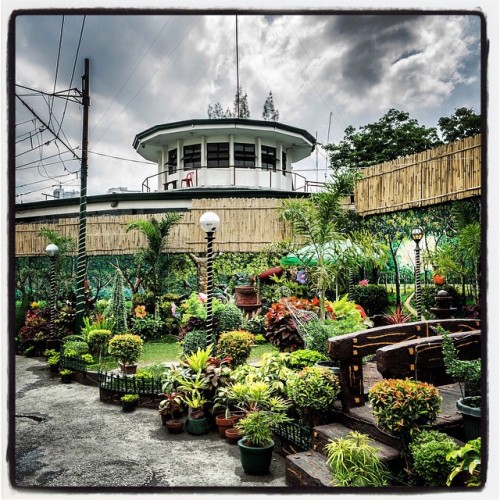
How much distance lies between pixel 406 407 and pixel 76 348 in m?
7.80

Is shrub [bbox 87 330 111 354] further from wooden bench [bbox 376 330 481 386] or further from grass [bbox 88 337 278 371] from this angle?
wooden bench [bbox 376 330 481 386]

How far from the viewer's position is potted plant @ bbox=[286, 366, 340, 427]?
4.77 m

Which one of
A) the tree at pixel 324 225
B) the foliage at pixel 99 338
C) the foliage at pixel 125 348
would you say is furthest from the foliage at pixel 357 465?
the foliage at pixel 99 338

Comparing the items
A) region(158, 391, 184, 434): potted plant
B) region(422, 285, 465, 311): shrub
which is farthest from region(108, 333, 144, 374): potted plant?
region(422, 285, 465, 311): shrub

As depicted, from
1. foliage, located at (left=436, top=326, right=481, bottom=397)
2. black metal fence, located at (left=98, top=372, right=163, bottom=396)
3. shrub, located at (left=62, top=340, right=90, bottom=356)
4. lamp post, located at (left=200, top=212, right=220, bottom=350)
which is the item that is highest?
lamp post, located at (left=200, top=212, right=220, bottom=350)

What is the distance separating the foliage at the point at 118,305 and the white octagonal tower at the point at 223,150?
752 cm

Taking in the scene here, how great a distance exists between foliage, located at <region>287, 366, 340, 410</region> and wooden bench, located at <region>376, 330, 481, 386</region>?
792 mm

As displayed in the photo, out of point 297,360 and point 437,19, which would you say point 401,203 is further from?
point 437,19

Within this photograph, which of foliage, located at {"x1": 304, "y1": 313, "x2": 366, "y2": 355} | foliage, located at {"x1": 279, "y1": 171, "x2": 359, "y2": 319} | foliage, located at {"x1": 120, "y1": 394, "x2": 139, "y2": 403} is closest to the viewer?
foliage, located at {"x1": 304, "y1": 313, "x2": 366, "y2": 355}

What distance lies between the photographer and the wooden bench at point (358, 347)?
453cm

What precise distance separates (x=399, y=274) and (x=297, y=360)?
662 cm

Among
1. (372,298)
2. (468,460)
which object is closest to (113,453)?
(468,460)

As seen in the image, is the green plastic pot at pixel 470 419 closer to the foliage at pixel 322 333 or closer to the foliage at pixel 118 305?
the foliage at pixel 322 333
